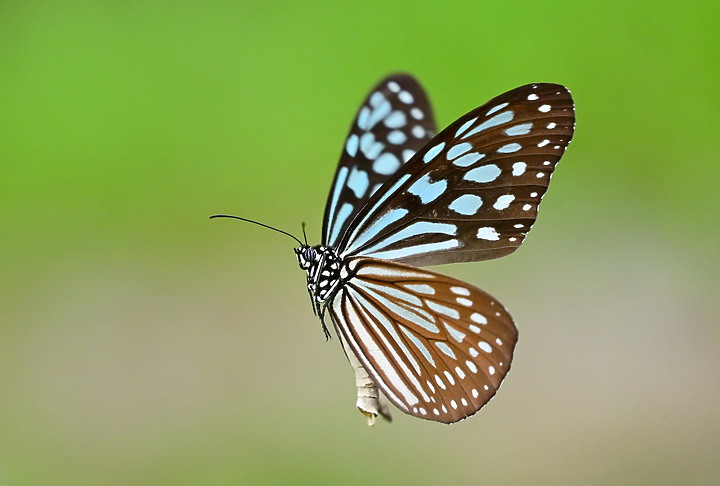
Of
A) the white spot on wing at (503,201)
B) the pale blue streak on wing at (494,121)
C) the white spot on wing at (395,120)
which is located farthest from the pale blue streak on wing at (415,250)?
the white spot on wing at (395,120)

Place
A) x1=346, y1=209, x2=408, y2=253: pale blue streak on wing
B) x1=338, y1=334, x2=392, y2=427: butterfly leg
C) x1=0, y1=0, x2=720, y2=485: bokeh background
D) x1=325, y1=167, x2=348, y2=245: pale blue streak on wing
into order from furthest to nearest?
x1=0, y1=0, x2=720, y2=485: bokeh background → x1=325, y1=167, x2=348, y2=245: pale blue streak on wing → x1=346, y1=209, x2=408, y2=253: pale blue streak on wing → x1=338, y1=334, x2=392, y2=427: butterfly leg

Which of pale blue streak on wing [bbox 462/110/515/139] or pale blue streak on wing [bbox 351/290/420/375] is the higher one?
pale blue streak on wing [bbox 462/110/515/139]

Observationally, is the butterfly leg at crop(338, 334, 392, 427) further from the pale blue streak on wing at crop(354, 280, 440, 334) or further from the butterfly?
the pale blue streak on wing at crop(354, 280, 440, 334)

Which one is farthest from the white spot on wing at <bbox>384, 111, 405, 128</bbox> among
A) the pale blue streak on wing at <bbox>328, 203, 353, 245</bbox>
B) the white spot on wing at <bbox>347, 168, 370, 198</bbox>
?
the pale blue streak on wing at <bbox>328, 203, 353, 245</bbox>

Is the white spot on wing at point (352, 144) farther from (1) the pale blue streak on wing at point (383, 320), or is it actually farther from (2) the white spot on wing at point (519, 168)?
(2) the white spot on wing at point (519, 168)

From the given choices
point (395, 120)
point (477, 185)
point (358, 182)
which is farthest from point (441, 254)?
point (395, 120)

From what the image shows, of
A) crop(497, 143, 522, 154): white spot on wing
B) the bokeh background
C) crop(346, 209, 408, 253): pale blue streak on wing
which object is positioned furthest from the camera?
the bokeh background

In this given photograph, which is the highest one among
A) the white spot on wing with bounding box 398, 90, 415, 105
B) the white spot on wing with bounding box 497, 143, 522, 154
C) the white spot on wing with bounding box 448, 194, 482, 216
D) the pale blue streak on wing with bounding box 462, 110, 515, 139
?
the white spot on wing with bounding box 398, 90, 415, 105
